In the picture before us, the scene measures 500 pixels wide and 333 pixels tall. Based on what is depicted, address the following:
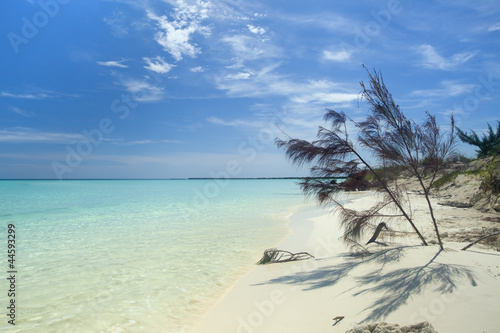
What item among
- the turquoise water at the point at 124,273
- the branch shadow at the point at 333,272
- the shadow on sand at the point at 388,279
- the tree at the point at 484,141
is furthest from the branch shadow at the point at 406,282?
the tree at the point at 484,141

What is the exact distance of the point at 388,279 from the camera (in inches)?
164

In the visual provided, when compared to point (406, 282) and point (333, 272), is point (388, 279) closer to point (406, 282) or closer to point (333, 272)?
point (406, 282)

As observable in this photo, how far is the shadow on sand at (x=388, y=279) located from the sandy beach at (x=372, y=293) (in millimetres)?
11

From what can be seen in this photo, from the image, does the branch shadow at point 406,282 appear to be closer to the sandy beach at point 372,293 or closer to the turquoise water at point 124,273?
the sandy beach at point 372,293

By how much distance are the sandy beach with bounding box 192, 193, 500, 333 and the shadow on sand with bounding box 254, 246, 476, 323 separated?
0.04ft

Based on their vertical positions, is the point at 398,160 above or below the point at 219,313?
above

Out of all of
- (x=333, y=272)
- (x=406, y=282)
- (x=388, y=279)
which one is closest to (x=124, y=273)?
(x=333, y=272)

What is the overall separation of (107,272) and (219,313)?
11.5 feet

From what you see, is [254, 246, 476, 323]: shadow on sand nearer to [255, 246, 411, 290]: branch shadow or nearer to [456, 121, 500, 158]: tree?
[255, 246, 411, 290]: branch shadow

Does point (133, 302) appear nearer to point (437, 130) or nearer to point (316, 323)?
point (316, 323)

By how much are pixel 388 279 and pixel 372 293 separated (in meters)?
0.49

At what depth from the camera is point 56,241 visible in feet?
31.6

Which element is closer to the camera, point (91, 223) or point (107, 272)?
point (107, 272)

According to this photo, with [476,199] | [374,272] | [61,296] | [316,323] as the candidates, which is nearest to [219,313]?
[316,323]
